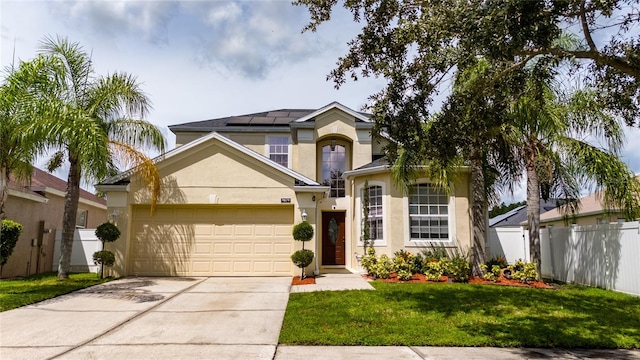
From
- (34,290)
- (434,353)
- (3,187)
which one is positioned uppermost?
(3,187)

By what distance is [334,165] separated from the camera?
17.2 metres

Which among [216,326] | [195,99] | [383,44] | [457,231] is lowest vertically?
[216,326]

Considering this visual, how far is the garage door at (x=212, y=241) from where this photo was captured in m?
13.3

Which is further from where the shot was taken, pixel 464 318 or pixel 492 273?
pixel 492 273

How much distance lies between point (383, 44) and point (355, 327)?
210 inches

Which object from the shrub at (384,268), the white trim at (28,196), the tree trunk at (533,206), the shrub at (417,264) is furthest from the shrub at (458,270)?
the white trim at (28,196)

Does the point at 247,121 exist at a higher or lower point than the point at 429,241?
higher

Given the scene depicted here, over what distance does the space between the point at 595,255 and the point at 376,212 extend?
6672 mm

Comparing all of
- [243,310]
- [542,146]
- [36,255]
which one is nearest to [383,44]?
[243,310]

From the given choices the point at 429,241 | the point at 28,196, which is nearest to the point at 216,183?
the point at 28,196

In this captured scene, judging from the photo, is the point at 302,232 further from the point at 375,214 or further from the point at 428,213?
the point at 428,213

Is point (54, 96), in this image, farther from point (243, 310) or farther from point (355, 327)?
point (355, 327)

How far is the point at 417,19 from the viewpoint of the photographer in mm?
7340

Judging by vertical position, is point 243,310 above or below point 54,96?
below
